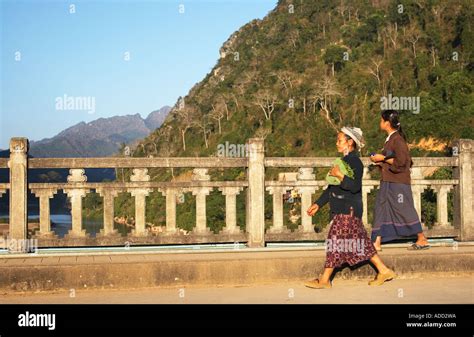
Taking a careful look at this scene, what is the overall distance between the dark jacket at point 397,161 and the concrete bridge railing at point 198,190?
144 centimetres

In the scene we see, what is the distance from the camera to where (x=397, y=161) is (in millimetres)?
9844

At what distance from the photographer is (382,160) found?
9719 millimetres

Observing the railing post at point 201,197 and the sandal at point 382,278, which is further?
the railing post at point 201,197

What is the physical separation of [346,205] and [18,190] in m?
4.28

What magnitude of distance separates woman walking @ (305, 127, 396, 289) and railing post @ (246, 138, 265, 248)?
2045 mm

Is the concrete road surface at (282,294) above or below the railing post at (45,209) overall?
below

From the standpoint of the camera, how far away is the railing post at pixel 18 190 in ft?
33.4

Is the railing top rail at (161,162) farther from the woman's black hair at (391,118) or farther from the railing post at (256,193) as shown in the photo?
the woman's black hair at (391,118)

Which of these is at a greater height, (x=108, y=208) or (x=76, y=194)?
(x=76, y=194)

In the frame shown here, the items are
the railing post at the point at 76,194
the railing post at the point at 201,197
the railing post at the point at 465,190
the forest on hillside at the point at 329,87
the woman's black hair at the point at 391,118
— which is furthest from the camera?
the forest on hillside at the point at 329,87

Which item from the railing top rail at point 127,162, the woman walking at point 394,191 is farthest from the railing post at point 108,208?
the woman walking at point 394,191

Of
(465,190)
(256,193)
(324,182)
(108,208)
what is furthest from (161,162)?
(465,190)

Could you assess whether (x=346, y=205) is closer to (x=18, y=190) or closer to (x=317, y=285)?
(x=317, y=285)
